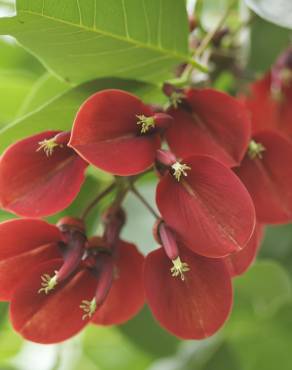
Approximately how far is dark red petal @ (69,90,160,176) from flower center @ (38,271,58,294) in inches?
4.8

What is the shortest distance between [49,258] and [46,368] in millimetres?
484

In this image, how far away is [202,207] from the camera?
0.64 meters

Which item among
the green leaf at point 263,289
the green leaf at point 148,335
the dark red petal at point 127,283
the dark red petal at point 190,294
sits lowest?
the green leaf at point 148,335

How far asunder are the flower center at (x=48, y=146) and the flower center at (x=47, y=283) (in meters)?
0.12

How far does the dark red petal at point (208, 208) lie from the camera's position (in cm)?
62

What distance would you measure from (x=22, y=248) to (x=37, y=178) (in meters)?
0.07

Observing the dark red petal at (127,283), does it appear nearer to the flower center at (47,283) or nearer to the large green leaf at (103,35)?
the flower center at (47,283)

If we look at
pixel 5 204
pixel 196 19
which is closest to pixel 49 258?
pixel 5 204

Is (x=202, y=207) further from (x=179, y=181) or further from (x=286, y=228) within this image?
(x=286, y=228)

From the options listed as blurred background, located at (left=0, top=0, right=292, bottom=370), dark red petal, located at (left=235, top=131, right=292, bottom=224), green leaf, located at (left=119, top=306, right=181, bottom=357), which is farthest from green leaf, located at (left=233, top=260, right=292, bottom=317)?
dark red petal, located at (left=235, top=131, right=292, bottom=224)

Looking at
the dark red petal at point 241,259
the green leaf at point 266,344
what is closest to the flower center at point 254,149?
the dark red petal at point 241,259

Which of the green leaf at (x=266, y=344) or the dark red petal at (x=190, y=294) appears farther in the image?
the green leaf at (x=266, y=344)

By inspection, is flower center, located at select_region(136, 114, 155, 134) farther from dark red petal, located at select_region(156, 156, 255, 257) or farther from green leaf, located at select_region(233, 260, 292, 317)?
green leaf, located at select_region(233, 260, 292, 317)

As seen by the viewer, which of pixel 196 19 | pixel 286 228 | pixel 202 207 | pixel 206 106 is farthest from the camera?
pixel 286 228
